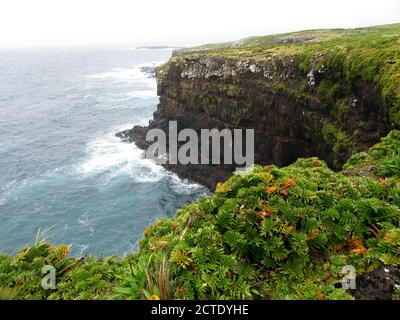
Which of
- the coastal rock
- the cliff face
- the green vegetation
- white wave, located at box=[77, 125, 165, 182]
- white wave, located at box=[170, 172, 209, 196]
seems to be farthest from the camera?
white wave, located at box=[77, 125, 165, 182]

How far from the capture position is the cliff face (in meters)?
28.3

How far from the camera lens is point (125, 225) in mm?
37344

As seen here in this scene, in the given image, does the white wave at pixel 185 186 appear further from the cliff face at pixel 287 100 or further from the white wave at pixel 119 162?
the white wave at pixel 119 162

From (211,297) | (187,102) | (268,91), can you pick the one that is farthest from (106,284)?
(187,102)

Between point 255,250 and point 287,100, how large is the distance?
30688 millimetres

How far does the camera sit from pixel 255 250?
9.50 metres

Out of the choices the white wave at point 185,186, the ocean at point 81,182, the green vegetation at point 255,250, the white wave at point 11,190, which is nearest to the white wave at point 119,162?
the ocean at point 81,182

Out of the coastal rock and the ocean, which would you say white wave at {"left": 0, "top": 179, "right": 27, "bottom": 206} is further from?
the coastal rock

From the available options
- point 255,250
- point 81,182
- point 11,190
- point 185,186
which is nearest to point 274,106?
point 185,186

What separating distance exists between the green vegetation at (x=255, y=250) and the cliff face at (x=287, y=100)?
562 inches

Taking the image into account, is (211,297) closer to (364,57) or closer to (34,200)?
(364,57)

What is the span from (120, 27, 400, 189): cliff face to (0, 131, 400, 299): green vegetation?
46.8 ft

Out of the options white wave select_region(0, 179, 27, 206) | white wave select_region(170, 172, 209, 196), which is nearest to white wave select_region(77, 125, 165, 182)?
white wave select_region(170, 172, 209, 196)

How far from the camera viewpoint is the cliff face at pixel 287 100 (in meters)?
28.3
